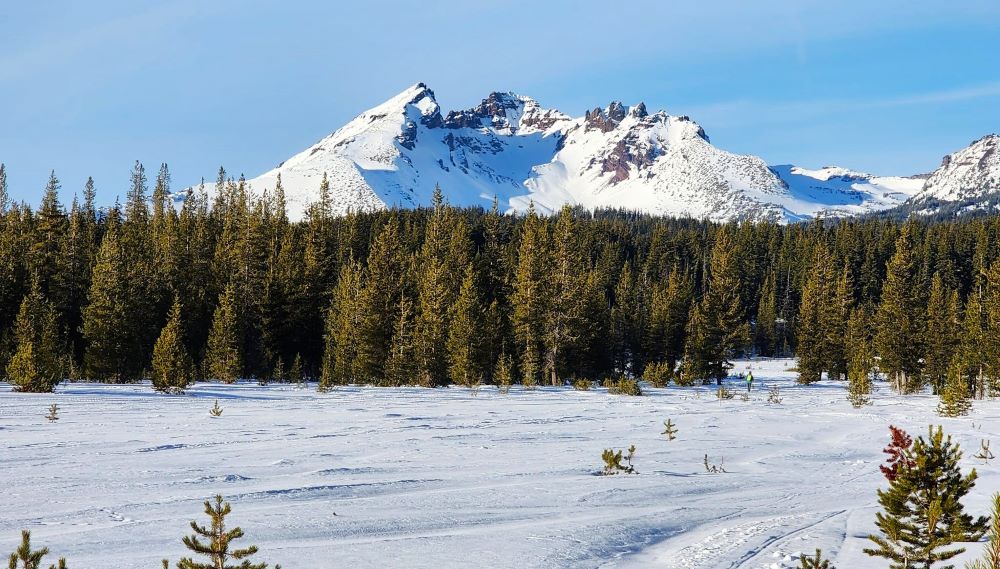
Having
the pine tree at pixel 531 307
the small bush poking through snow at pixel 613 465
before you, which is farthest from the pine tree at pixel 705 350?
the small bush poking through snow at pixel 613 465

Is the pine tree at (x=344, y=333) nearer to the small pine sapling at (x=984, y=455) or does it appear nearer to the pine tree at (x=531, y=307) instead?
the pine tree at (x=531, y=307)

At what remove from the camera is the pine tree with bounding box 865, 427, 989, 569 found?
601 centimetres

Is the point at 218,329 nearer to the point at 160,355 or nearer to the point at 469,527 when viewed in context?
the point at 160,355

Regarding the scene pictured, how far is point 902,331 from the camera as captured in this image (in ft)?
160

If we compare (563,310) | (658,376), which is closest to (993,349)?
(658,376)

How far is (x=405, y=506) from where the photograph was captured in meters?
9.92

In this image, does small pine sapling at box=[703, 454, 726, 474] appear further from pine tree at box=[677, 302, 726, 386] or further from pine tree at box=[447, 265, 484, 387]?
pine tree at box=[677, 302, 726, 386]

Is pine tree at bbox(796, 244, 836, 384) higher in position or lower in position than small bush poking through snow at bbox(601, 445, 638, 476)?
higher

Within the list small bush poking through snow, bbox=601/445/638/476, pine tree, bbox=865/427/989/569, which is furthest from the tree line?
pine tree, bbox=865/427/989/569

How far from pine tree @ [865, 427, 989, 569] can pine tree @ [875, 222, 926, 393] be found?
43.4 m

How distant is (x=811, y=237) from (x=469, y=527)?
429 feet

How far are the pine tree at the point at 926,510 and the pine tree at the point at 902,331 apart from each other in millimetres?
43422

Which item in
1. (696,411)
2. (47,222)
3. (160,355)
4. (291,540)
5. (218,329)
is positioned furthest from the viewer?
(47,222)

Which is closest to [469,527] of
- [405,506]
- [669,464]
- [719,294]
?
[405,506]
